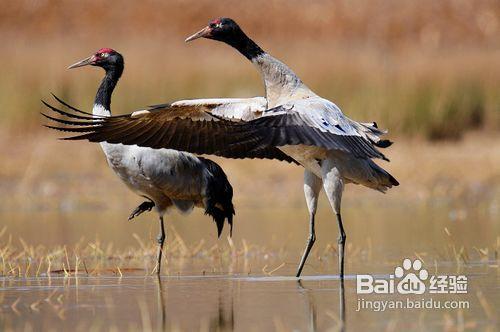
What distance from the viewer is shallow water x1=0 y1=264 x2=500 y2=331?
6227 mm

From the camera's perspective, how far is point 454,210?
14250 millimetres

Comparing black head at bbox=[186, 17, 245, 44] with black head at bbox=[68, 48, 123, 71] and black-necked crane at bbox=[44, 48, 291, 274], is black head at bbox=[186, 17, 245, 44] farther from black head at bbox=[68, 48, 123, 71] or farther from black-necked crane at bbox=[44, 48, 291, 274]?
black head at bbox=[68, 48, 123, 71]

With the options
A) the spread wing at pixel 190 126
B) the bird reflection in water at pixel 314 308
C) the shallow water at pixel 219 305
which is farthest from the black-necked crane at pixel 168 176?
the bird reflection in water at pixel 314 308

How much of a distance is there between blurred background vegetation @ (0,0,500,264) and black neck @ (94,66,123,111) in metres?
1.69

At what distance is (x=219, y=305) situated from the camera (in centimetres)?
700

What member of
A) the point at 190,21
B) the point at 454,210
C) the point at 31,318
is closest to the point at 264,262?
the point at 31,318

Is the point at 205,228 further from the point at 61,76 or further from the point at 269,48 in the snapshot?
the point at 269,48

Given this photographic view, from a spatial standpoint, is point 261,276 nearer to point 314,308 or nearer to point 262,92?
point 314,308

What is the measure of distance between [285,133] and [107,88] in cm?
315

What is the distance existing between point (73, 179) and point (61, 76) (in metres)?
4.30

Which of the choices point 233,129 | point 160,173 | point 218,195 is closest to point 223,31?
point 233,129

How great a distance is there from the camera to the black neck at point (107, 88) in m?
10.5

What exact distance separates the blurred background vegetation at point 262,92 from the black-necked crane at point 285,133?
4.74 feet

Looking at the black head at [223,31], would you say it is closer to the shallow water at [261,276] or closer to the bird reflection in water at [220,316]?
the shallow water at [261,276]
